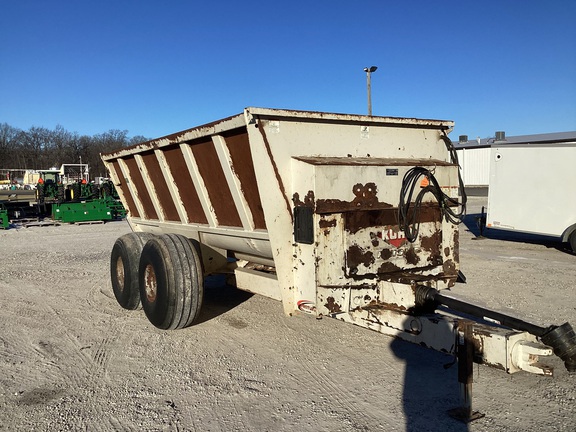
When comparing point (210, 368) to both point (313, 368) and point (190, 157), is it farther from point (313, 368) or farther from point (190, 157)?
point (190, 157)

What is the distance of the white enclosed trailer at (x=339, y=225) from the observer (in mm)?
3832

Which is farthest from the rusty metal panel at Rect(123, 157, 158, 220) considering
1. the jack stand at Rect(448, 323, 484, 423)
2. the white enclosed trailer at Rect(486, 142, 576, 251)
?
the white enclosed trailer at Rect(486, 142, 576, 251)

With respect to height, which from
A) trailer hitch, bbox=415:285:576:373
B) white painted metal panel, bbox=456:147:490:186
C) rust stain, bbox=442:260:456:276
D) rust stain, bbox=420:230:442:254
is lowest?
trailer hitch, bbox=415:285:576:373

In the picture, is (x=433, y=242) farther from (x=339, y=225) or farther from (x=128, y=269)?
(x=128, y=269)

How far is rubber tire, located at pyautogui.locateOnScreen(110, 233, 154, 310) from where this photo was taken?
21.1 ft

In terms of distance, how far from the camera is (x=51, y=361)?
4809 millimetres

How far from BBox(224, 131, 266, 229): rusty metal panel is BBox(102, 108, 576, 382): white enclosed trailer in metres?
0.02

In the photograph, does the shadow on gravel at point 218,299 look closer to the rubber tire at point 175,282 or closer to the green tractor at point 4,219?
the rubber tire at point 175,282

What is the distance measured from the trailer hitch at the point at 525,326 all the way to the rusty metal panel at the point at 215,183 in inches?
82.6

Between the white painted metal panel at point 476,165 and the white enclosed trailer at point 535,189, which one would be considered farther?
the white painted metal panel at point 476,165

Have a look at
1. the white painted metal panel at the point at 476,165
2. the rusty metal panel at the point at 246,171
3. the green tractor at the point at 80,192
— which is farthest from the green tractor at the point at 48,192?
the white painted metal panel at the point at 476,165

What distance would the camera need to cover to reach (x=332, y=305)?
4184 millimetres

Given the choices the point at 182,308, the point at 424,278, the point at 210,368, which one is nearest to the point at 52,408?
the point at 210,368

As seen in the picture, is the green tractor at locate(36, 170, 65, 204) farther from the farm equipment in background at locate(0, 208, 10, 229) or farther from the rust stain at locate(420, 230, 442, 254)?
the rust stain at locate(420, 230, 442, 254)
